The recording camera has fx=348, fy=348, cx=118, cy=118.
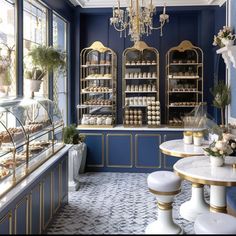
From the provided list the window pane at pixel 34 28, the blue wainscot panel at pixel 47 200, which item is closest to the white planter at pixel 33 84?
the window pane at pixel 34 28

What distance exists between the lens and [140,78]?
7250 millimetres

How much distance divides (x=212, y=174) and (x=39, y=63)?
2.82 meters

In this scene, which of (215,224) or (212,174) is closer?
(215,224)

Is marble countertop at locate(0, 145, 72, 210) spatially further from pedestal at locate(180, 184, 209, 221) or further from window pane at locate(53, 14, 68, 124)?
window pane at locate(53, 14, 68, 124)

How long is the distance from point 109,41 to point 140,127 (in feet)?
6.74

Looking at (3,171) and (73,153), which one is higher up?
(3,171)

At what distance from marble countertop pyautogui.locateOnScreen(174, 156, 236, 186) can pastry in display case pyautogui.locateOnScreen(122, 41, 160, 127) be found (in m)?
3.41

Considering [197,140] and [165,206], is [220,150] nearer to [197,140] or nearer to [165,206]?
[165,206]

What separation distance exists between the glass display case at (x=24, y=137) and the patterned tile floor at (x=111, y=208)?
30.4 inches

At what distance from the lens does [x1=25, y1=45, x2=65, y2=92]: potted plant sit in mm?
4492

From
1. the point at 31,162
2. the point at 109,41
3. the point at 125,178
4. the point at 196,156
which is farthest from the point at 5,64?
the point at 109,41

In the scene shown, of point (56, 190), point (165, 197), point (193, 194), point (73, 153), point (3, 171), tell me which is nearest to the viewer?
point (3, 171)

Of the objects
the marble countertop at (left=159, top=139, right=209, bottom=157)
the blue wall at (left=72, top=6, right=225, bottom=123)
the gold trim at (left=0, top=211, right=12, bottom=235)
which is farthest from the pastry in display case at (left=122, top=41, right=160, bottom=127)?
the gold trim at (left=0, top=211, right=12, bottom=235)

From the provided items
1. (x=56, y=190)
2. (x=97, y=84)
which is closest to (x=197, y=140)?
(x=56, y=190)
